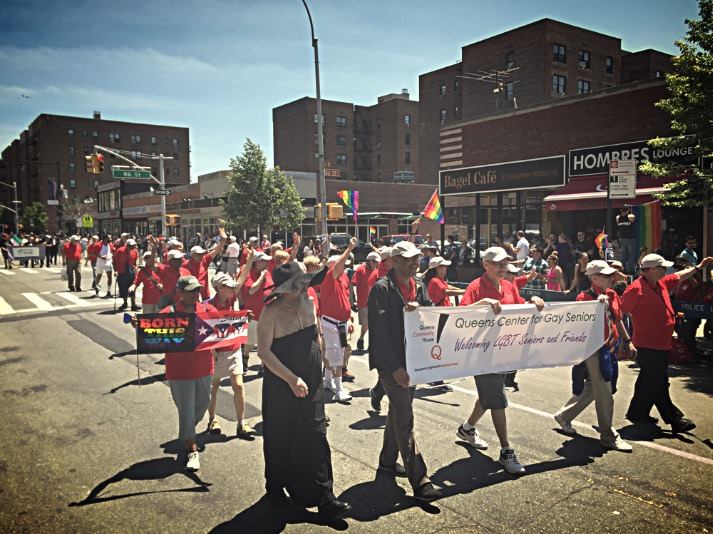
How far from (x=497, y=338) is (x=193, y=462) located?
3.11 metres

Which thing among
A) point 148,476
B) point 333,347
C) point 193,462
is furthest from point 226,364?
point 333,347

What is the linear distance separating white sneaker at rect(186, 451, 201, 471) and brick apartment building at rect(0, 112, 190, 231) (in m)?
97.1

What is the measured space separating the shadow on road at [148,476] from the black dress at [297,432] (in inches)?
34.6

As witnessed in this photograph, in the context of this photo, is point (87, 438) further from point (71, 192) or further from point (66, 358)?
point (71, 192)

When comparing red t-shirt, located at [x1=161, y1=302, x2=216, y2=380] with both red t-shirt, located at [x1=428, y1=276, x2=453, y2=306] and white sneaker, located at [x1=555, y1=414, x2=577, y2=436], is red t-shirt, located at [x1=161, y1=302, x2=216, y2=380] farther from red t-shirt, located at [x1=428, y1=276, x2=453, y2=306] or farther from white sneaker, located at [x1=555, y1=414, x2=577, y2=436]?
white sneaker, located at [x1=555, y1=414, x2=577, y2=436]

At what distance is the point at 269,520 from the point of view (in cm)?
400

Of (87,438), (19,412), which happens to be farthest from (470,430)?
(19,412)

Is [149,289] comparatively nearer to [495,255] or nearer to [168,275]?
[168,275]

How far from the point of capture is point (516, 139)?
23.5 metres

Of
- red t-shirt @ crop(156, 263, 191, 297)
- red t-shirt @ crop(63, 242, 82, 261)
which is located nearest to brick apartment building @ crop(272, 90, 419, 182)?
red t-shirt @ crop(63, 242, 82, 261)

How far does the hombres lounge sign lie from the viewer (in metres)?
20.1

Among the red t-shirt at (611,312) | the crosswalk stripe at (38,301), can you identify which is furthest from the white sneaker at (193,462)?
the crosswalk stripe at (38,301)

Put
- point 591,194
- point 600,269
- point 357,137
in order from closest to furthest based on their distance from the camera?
point 600,269, point 591,194, point 357,137

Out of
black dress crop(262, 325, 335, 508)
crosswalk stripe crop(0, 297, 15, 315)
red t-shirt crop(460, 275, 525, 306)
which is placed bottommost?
crosswalk stripe crop(0, 297, 15, 315)
